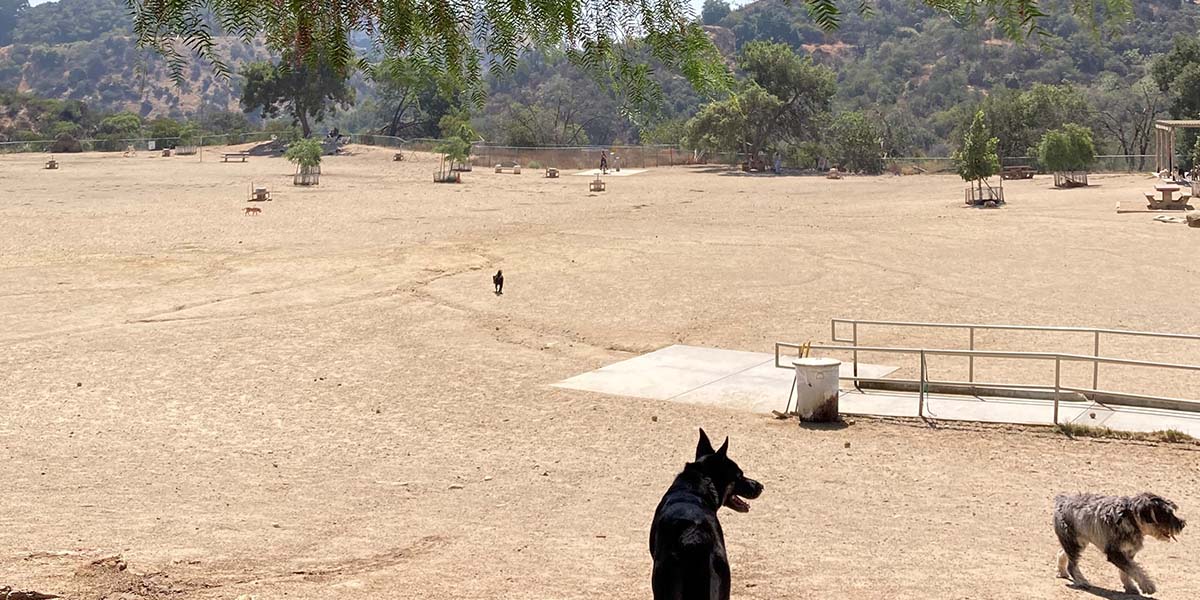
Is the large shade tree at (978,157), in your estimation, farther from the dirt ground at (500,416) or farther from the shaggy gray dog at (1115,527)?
the shaggy gray dog at (1115,527)

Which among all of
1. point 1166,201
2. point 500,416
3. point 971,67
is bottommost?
point 500,416

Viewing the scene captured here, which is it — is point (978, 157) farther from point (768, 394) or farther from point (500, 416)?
point (500, 416)

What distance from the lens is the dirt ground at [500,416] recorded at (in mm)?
9297

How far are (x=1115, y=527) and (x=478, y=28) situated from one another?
511cm

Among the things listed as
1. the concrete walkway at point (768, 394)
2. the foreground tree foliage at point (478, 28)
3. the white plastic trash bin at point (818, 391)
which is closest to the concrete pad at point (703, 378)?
the concrete walkway at point (768, 394)

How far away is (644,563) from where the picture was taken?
925 centimetres

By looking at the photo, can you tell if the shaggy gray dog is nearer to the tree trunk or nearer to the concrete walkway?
the concrete walkway

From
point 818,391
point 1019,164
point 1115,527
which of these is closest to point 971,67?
point 1019,164

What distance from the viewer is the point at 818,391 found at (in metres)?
14.7

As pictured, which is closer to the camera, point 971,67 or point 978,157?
point 978,157

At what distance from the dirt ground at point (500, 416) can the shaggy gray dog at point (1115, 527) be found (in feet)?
1.03

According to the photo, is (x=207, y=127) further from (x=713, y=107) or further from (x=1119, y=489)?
(x=1119, y=489)

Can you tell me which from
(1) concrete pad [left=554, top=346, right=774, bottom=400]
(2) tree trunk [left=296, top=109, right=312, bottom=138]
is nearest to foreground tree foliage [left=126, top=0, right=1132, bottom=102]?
(1) concrete pad [left=554, top=346, right=774, bottom=400]

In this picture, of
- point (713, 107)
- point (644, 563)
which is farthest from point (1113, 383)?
point (713, 107)
